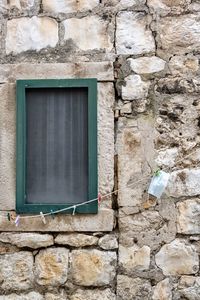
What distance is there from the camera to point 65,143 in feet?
10.7

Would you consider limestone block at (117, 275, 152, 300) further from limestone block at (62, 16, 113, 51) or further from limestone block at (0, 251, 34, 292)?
limestone block at (62, 16, 113, 51)

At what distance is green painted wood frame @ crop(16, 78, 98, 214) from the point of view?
3.19 m

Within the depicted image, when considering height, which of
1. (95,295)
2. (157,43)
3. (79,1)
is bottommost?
(95,295)

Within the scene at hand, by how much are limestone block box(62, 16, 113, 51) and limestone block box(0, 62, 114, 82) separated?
12 centimetres

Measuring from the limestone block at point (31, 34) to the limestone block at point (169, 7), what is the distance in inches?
24.0

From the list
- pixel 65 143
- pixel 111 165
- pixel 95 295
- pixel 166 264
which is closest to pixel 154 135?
pixel 111 165

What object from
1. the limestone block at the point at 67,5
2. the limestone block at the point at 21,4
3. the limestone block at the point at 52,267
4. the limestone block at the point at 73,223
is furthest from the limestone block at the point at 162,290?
the limestone block at the point at 21,4

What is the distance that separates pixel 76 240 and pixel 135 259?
14.4 inches

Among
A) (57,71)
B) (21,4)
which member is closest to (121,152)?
(57,71)

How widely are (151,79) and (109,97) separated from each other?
0.91ft

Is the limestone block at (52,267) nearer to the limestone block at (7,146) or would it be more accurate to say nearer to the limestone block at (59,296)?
the limestone block at (59,296)

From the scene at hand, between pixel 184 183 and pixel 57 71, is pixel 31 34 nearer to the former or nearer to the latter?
pixel 57 71

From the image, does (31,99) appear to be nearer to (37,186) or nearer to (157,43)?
(37,186)

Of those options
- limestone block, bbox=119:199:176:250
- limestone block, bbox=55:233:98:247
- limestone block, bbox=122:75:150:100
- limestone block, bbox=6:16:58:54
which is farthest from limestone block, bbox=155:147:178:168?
limestone block, bbox=6:16:58:54
